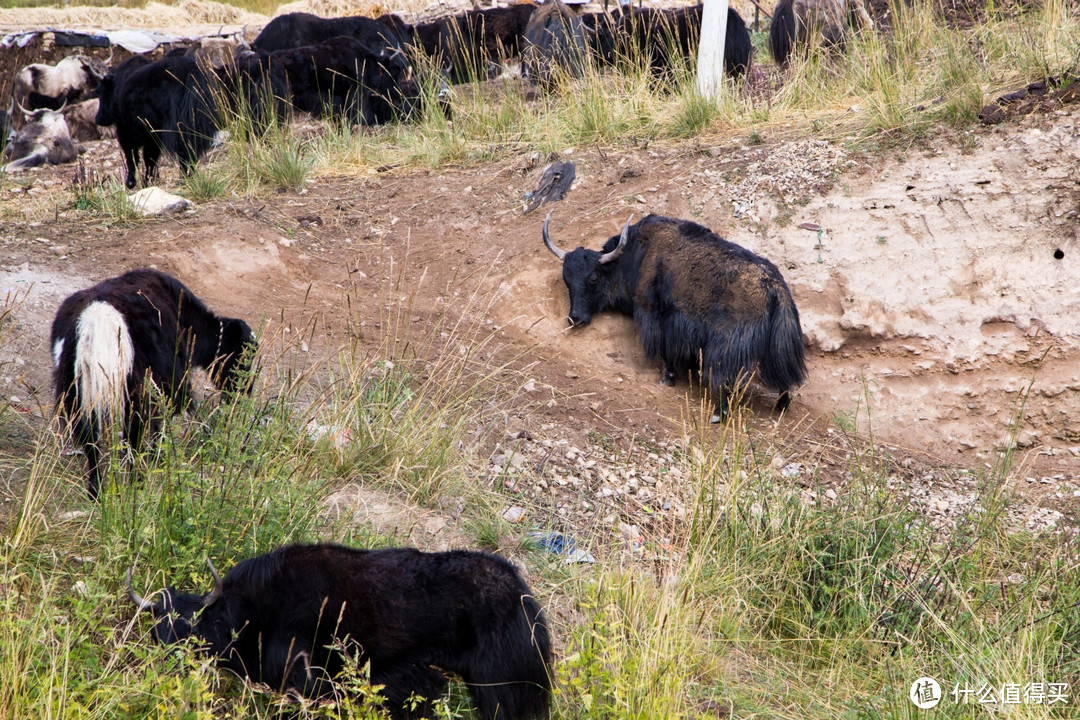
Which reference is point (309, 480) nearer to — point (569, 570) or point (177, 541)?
point (177, 541)

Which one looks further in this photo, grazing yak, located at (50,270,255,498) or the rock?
the rock

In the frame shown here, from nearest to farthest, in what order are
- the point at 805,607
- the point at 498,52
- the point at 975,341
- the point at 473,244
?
the point at 805,607
the point at 975,341
the point at 473,244
the point at 498,52

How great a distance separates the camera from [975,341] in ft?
21.9

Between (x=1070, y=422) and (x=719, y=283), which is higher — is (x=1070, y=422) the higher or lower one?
the lower one

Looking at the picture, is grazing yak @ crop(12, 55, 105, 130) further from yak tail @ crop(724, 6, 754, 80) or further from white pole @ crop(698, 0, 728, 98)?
white pole @ crop(698, 0, 728, 98)

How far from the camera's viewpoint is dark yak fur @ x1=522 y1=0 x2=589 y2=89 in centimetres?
1044

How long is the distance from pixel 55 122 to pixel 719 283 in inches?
360

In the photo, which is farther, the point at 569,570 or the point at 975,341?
the point at 975,341

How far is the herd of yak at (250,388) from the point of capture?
295 centimetres

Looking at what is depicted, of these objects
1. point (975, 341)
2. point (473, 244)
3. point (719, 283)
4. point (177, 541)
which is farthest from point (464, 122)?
point (177, 541)

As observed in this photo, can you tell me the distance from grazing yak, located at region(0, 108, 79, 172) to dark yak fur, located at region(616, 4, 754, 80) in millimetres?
6667
